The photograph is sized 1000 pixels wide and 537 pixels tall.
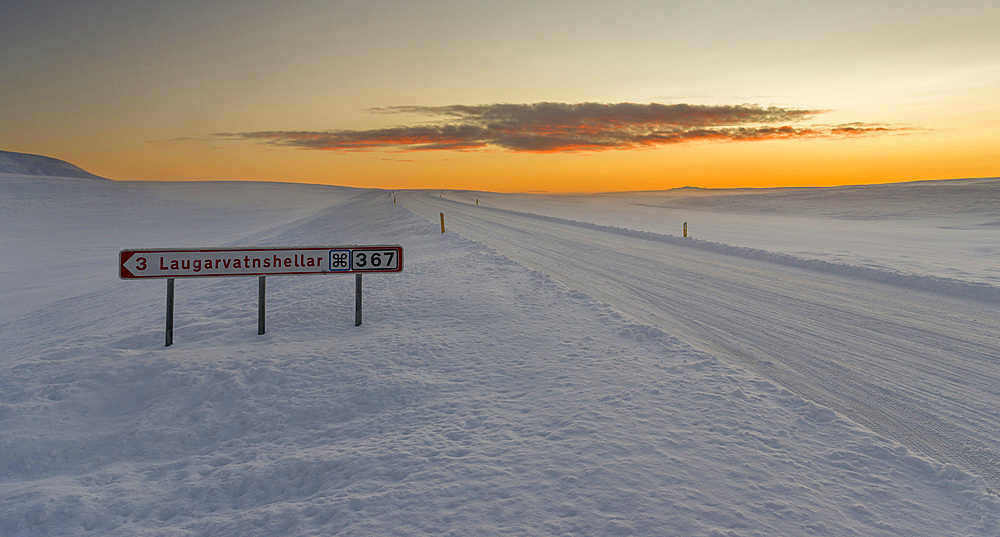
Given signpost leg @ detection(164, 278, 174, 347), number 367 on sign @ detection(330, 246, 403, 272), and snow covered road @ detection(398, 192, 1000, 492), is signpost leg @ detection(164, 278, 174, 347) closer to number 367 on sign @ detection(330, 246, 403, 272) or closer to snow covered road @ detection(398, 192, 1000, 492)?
number 367 on sign @ detection(330, 246, 403, 272)

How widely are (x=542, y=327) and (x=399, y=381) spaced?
2.43 metres

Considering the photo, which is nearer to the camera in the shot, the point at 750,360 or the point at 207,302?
the point at 750,360

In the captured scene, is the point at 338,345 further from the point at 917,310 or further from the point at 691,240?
the point at 691,240

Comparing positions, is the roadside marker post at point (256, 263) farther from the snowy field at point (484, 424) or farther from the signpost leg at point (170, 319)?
the snowy field at point (484, 424)

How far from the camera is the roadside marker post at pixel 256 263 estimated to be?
6934 mm

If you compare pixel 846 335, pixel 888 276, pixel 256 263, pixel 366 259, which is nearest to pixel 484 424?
pixel 366 259

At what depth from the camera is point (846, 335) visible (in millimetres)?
7055

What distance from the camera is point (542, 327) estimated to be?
7.21 metres

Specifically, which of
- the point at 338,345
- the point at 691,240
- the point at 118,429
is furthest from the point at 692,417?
the point at 691,240

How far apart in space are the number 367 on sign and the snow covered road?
3.51 meters

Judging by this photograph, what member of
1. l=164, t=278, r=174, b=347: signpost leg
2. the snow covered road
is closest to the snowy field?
the snow covered road

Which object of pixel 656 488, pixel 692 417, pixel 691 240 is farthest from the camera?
pixel 691 240

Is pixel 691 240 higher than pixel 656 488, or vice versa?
pixel 691 240

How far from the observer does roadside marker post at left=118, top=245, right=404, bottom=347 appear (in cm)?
693
